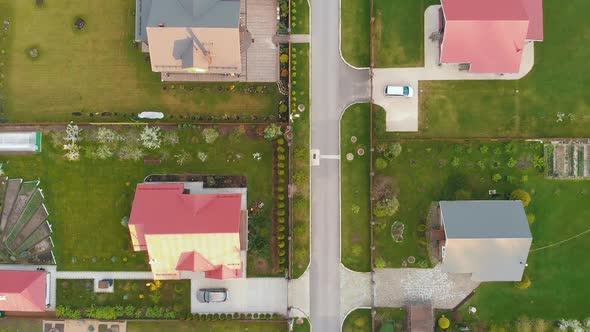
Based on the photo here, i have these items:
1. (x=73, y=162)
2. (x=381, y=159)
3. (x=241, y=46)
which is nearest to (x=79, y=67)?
(x=73, y=162)

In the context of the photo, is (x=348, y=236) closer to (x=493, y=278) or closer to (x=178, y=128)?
(x=493, y=278)

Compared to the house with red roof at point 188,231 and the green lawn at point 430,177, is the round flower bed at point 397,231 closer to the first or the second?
the green lawn at point 430,177

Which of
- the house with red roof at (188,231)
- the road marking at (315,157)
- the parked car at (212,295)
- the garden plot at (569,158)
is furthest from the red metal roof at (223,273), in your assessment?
the garden plot at (569,158)

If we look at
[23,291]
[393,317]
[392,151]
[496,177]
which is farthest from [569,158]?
[23,291]

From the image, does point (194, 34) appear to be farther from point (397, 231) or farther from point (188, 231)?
point (397, 231)

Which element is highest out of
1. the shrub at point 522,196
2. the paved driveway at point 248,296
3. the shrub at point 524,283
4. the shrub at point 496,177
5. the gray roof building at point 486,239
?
the shrub at point 496,177
